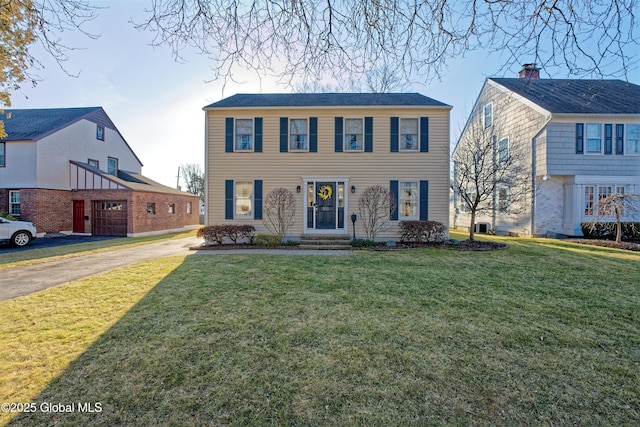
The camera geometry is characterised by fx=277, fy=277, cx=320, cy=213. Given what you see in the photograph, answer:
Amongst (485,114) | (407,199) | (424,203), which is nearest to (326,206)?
(407,199)

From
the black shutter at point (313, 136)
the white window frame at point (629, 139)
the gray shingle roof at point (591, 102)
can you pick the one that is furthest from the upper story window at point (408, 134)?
the white window frame at point (629, 139)

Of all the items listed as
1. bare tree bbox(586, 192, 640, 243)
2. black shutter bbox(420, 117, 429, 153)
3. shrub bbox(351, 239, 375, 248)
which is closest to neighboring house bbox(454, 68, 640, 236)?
bare tree bbox(586, 192, 640, 243)

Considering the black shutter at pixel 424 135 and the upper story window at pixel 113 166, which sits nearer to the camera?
the black shutter at pixel 424 135

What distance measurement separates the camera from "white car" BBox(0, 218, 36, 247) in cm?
1127

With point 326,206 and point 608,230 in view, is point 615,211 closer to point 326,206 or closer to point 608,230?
point 608,230

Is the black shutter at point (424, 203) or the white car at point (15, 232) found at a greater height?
the black shutter at point (424, 203)

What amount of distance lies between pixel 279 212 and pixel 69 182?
14.4 m

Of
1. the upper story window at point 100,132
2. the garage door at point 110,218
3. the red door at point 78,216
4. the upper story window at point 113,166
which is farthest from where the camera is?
the upper story window at point 113,166

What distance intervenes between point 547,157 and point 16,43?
16.9m

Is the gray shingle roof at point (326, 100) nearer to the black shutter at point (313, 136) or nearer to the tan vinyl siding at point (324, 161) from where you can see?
the tan vinyl siding at point (324, 161)

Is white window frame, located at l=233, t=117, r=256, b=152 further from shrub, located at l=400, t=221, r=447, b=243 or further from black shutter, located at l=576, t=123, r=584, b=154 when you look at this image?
black shutter, located at l=576, t=123, r=584, b=154

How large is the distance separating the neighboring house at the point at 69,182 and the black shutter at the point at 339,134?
1207cm

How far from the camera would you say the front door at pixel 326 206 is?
37.2 ft

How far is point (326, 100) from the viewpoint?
12031 millimetres
